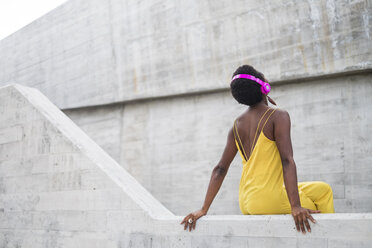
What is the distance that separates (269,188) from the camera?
2.88m

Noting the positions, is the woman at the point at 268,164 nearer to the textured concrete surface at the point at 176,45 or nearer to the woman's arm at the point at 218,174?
the woman's arm at the point at 218,174

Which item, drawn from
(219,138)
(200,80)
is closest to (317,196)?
(219,138)

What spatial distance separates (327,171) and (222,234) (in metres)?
3.59

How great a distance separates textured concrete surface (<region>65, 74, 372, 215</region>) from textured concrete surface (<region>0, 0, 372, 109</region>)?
0.30 meters

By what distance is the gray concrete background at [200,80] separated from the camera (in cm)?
614

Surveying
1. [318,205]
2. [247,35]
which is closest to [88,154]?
[318,205]

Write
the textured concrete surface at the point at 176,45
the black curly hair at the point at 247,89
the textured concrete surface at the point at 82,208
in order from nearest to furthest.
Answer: the textured concrete surface at the point at 82,208 < the black curly hair at the point at 247,89 < the textured concrete surface at the point at 176,45

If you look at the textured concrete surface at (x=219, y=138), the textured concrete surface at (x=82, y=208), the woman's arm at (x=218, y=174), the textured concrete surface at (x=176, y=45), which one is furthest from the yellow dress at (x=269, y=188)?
the textured concrete surface at (x=176, y=45)

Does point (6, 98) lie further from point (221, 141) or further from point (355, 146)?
point (355, 146)

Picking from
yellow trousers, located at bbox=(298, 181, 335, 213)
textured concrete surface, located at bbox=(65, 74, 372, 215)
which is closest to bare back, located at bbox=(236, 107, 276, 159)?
yellow trousers, located at bbox=(298, 181, 335, 213)

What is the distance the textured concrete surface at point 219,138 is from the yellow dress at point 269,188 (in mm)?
3264

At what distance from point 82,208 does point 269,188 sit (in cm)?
233

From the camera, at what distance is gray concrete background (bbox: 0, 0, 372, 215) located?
6.14 m

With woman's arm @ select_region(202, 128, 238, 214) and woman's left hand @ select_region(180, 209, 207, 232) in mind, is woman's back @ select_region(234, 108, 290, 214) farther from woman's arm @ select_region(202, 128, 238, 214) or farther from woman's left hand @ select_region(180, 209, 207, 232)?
woman's left hand @ select_region(180, 209, 207, 232)
